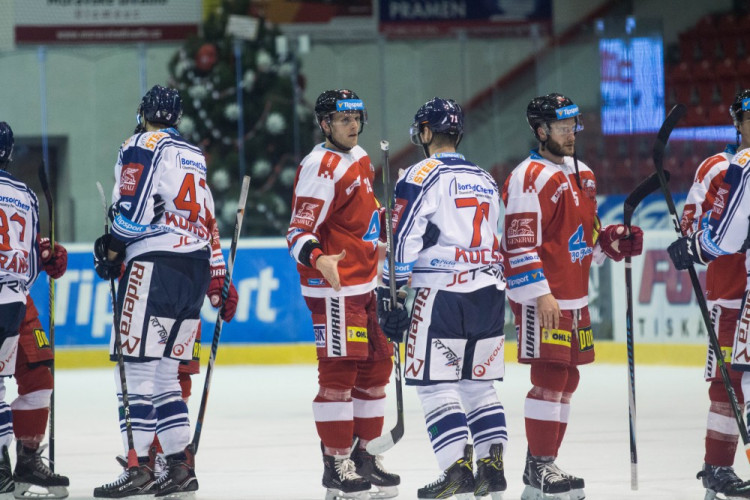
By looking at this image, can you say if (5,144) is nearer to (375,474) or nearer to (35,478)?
(35,478)

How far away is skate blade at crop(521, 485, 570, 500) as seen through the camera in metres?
4.47

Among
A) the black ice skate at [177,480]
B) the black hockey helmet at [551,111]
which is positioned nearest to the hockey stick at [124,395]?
the black ice skate at [177,480]

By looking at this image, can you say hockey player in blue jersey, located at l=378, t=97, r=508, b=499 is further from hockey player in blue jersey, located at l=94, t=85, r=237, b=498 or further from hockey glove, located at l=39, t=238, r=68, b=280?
hockey glove, located at l=39, t=238, r=68, b=280

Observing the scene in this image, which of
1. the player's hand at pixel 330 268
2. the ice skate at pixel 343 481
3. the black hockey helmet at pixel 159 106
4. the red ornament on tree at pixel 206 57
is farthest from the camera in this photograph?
the red ornament on tree at pixel 206 57

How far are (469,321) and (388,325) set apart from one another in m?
0.29

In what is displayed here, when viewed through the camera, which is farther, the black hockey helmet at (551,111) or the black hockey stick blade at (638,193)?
the black hockey stick blade at (638,193)

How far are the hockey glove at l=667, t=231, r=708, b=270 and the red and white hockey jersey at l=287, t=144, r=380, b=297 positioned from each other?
116 cm

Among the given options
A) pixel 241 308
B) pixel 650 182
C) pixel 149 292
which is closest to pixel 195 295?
pixel 149 292

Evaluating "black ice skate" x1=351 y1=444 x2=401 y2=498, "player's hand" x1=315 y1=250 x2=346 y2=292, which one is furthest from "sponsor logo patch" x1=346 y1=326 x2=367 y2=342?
"black ice skate" x1=351 y1=444 x2=401 y2=498

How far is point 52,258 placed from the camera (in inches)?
204

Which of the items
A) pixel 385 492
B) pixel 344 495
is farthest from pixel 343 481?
pixel 385 492

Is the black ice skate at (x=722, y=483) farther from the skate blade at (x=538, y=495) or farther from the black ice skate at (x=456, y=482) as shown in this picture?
the black ice skate at (x=456, y=482)

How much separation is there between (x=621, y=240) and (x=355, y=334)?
1091 mm

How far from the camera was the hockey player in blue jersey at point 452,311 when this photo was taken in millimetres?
4234
